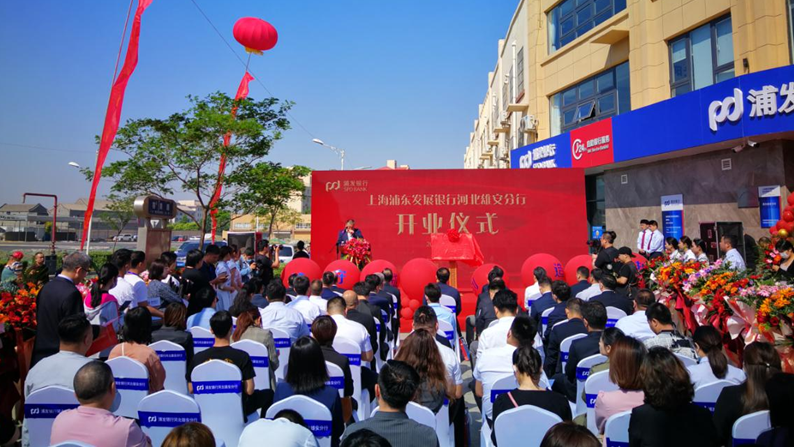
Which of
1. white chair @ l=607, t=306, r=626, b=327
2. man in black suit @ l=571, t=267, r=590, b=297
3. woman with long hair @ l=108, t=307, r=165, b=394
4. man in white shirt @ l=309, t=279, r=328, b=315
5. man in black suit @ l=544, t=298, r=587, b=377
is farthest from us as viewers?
man in black suit @ l=571, t=267, r=590, b=297

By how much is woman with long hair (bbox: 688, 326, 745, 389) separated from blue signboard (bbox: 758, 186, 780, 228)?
333 inches

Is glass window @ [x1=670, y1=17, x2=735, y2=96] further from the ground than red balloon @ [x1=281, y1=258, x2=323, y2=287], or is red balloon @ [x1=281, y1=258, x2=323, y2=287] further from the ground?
glass window @ [x1=670, y1=17, x2=735, y2=96]

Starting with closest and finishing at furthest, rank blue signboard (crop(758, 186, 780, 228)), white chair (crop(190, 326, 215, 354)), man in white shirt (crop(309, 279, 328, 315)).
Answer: white chair (crop(190, 326, 215, 354))
man in white shirt (crop(309, 279, 328, 315))
blue signboard (crop(758, 186, 780, 228))

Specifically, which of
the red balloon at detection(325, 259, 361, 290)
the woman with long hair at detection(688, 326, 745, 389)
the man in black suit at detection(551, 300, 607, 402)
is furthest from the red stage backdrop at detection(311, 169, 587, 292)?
the woman with long hair at detection(688, 326, 745, 389)

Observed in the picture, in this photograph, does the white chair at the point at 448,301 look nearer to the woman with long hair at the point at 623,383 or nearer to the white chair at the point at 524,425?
the woman with long hair at the point at 623,383

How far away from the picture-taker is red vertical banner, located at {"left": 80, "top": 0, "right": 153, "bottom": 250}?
10.5 metres

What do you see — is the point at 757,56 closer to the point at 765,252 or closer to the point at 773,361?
the point at 765,252

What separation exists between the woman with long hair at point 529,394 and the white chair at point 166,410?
1.79m

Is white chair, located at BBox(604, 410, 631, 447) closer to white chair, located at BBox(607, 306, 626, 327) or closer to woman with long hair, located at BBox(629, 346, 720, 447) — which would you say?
woman with long hair, located at BBox(629, 346, 720, 447)

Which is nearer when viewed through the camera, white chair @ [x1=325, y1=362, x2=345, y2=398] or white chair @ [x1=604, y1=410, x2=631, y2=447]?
white chair @ [x1=604, y1=410, x2=631, y2=447]

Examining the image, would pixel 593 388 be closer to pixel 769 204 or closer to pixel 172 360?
pixel 172 360

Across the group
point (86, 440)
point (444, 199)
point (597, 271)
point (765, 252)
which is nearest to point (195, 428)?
point (86, 440)

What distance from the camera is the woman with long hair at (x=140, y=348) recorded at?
343 centimetres

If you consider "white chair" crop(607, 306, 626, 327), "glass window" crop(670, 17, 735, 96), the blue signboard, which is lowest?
"white chair" crop(607, 306, 626, 327)
